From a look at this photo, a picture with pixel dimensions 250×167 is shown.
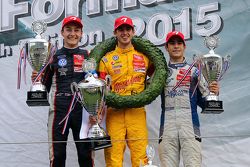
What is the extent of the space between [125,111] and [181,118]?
13.1 inches

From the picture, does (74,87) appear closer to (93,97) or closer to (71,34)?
(93,97)

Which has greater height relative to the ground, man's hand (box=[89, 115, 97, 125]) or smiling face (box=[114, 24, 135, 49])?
smiling face (box=[114, 24, 135, 49])

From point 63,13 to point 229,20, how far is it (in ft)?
3.85

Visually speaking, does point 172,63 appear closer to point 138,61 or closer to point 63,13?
point 138,61

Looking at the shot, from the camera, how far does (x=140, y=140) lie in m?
3.53

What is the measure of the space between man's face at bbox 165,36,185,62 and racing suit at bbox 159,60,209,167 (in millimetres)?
48

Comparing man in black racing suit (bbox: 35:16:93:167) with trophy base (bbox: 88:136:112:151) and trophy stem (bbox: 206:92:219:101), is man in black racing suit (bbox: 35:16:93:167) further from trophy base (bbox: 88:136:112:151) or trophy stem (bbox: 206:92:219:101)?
trophy stem (bbox: 206:92:219:101)

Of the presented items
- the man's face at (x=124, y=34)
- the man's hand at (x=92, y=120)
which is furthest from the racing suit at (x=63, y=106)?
the man's face at (x=124, y=34)

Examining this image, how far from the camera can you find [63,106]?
3529mm

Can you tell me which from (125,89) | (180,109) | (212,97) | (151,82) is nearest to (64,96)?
(125,89)

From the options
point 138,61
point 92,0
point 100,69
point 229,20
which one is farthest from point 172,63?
point 92,0

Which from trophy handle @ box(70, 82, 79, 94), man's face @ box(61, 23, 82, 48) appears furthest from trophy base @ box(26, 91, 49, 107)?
man's face @ box(61, 23, 82, 48)

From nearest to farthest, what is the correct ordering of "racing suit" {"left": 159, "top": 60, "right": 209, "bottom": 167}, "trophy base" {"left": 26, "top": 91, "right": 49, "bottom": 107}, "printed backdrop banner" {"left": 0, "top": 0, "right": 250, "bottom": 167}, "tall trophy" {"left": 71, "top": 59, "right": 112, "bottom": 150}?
"tall trophy" {"left": 71, "top": 59, "right": 112, "bottom": 150} < "trophy base" {"left": 26, "top": 91, "right": 49, "bottom": 107} < "racing suit" {"left": 159, "top": 60, "right": 209, "bottom": 167} < "printed backdrop banner" {"left": 0, "top": 0, "right": 250, "bottom": 167}

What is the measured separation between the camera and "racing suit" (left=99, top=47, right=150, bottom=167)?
11.6 ft
